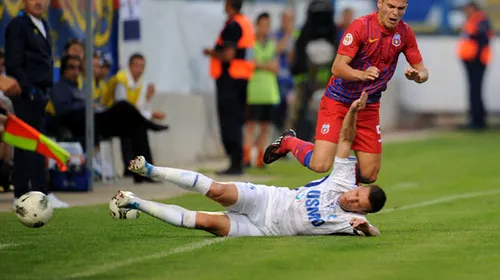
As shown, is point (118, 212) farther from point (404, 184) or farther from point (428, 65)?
point (428, 65)

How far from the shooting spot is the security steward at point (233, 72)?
19.2 m

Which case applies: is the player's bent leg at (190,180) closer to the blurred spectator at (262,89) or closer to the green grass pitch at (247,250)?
the green grass pitch at (247,250)

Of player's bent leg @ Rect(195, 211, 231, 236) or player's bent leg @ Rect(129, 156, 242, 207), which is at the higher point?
player's bent leg @ Rect(129, 156, 242, 207)

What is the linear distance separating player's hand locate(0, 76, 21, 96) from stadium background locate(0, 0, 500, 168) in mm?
3376

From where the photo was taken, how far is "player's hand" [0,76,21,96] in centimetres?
1308

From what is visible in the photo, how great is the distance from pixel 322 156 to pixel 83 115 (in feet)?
17.5

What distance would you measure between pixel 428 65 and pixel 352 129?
68.6 ft

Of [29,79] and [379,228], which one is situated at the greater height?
[29,79]

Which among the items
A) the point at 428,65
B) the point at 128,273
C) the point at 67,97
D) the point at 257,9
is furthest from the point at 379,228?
the point at 428,65

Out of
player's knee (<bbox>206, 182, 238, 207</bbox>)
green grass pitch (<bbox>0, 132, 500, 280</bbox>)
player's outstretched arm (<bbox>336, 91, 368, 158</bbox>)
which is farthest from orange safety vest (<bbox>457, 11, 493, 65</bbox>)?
player's knee (<bbox>206, 182, 238, 207</bbox>)

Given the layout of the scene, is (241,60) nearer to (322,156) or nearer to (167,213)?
(322,156)

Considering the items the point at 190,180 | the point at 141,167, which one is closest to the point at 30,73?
the point at 141,167

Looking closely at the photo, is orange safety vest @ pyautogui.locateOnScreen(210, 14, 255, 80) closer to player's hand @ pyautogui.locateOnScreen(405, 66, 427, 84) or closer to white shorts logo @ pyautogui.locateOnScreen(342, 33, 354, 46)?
white shorts logo @ pyautogui.locateOnScreen(342, 33, 354, 46)

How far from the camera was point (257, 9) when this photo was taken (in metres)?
26.3
